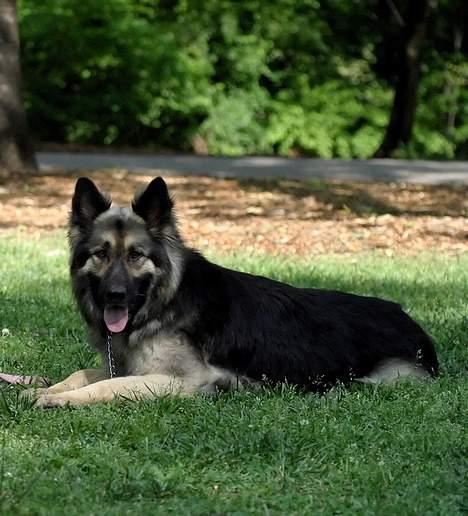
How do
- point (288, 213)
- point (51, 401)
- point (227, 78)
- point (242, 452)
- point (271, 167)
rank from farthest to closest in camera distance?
1. point (227, 78)
2. point (271, 167)
3. point (288, 213)
4. point (51, 401)
5. point (242, 452)

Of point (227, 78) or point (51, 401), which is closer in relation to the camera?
point (51, 401)

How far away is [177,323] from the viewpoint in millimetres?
6641

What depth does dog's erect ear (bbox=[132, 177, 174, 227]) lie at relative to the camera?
21.5 feet

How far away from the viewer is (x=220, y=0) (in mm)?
30453

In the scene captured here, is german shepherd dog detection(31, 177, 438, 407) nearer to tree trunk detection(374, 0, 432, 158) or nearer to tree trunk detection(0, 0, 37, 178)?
tree trunk detection(0, 0, 37, 178)

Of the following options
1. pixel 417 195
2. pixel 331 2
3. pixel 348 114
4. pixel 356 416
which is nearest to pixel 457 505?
pixel 356 416

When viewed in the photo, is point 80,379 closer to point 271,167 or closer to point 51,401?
point 51,401

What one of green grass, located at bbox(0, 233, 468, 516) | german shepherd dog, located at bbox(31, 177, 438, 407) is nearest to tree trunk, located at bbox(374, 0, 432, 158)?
green grass, located at bbox(0, 233, 468, 516)

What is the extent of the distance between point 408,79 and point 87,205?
2146cm

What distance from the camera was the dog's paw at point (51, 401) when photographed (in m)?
6.17

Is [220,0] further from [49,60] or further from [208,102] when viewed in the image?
[49,60]

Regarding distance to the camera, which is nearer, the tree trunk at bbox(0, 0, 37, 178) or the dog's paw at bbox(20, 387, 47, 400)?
the dog's paw at bbox(20, 387, 47, 400)

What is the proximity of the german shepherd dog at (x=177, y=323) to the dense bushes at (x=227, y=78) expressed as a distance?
2033cm

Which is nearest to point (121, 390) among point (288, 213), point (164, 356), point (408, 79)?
point (164, 356)
